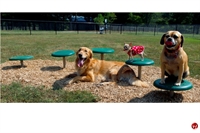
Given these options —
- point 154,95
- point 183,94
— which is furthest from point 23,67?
point 183,94

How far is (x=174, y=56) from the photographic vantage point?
424cm

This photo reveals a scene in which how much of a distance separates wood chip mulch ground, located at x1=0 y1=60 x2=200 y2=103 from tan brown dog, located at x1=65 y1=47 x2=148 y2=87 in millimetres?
217

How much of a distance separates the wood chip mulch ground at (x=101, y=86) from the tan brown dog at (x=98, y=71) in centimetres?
22

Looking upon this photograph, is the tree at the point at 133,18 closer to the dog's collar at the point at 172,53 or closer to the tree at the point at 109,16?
the tree at the point at 109,16

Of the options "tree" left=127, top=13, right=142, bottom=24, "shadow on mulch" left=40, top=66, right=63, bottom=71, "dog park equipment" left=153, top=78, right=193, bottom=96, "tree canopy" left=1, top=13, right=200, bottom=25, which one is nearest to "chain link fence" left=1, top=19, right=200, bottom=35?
"tree canopy" left=1, top=13, right=200, bottom=25

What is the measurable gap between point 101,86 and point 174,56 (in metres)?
2.03

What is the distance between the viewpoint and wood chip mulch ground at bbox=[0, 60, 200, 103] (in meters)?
4.83

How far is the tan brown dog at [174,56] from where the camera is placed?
409cm

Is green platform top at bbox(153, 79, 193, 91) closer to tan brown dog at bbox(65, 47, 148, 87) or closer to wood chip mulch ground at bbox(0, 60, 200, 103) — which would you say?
wood chip mulch ground at bbox(0, 60, 200, 103)

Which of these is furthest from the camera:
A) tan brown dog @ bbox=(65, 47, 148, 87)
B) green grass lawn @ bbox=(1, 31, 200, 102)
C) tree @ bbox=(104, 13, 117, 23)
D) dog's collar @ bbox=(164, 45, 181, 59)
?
tree @ bbox=(104, 13, 117, 23)

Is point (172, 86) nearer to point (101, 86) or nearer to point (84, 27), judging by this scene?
point (101, 86)

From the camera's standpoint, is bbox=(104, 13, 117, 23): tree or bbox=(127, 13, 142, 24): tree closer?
bbox=(104, 13, 117, 23): tree

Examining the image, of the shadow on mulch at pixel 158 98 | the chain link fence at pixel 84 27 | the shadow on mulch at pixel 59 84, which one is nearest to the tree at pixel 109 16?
the chain link fence at pixel 84 27

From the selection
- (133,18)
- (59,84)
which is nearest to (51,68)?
(59,84)
